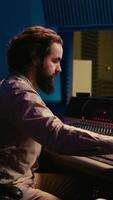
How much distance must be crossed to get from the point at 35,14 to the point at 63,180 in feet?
4.80

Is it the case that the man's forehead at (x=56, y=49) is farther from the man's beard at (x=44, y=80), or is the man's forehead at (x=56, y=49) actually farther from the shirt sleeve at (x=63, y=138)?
the shirt sleeve at (x=63, y=138)

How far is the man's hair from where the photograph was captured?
1733 mm

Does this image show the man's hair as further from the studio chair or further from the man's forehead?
the studio chair

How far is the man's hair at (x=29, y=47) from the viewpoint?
173 cm

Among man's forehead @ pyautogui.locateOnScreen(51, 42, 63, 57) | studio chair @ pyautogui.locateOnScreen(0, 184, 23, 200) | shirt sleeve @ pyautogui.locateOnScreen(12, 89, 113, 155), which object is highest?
man's forehead @ pyautogui.locateOnScreen(51, 42, 63, 57)

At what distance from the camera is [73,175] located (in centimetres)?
242

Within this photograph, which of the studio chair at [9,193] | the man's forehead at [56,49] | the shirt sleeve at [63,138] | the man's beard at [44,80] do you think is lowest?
the studio chair at [9,193]

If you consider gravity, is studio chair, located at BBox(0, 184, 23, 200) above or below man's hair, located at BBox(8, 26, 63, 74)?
below

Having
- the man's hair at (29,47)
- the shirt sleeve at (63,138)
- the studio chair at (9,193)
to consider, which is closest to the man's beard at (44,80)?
the man's hair at (29,47)

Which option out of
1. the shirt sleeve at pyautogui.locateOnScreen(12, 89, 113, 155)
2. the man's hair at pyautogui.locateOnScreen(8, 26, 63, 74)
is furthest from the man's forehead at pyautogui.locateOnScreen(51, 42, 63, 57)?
the shirt sleeve at pyautogui.locateOnScreen(12, 89, 113, 155)

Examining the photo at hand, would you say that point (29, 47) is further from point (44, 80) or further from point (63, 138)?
point (63, 138)

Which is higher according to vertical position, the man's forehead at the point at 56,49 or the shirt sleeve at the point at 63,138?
the man's forehead at the point at 56,49

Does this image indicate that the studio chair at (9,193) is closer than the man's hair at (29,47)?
Yes

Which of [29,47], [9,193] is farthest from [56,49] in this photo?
[9,193]
